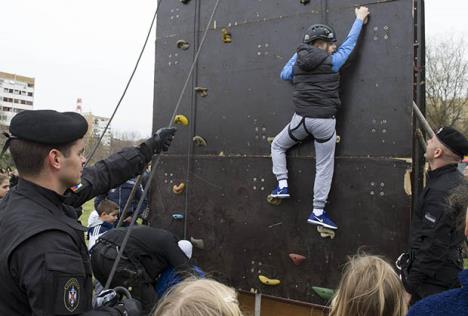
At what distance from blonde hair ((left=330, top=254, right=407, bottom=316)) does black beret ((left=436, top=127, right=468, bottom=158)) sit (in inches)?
58.4

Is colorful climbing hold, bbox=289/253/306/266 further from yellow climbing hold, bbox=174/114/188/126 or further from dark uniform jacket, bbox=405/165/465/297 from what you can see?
yellow climbing hold, bbox=174/114/188/126

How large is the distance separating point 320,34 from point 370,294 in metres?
2.08

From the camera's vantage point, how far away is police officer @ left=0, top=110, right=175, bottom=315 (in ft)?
4.87

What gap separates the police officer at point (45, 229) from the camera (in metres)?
1.49

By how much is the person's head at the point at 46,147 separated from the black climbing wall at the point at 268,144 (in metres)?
2.03

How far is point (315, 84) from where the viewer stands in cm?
320

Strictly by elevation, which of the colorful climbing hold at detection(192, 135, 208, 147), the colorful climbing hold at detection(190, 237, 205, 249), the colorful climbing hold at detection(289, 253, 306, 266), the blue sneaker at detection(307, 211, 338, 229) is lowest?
the colorful climbing hold at detection(190, 237, 205, 249)

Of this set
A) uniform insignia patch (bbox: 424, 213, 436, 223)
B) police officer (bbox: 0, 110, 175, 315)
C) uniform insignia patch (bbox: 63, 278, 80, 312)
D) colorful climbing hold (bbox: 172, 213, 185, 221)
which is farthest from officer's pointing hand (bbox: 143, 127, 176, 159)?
uniform insignia patch (bbox: 424, 213, 436, 223)

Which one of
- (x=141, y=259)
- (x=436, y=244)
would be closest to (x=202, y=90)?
(x=141, y=259)

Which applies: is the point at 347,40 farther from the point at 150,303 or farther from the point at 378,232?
the point at 150,303

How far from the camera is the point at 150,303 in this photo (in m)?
3.57

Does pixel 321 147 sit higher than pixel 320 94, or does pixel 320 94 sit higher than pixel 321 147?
pixel 320 94

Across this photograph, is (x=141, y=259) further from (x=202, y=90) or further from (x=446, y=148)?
(x=446, y=148)

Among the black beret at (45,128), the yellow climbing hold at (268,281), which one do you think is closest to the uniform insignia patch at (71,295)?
the black beret at (45,128)
